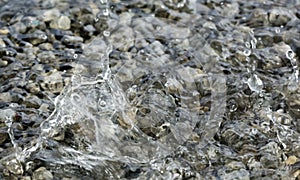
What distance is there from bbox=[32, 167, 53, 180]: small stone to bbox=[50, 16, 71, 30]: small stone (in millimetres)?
1666

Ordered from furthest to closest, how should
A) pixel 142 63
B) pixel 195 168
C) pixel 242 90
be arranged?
pixel 142 63 → pixel 242 90 → pixel 195 168

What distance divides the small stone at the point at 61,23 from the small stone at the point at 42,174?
5.47 ft

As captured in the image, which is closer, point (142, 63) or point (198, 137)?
point (198, 137)

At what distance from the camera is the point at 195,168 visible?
3.99 meters

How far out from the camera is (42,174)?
395cm

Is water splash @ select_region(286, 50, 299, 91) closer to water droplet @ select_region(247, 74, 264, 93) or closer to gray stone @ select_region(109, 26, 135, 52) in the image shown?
water droplet @ select_region(247, 74, 264, 93)

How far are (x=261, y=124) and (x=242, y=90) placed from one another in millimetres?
374

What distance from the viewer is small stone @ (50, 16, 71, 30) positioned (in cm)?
532

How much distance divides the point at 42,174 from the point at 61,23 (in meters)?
1.76

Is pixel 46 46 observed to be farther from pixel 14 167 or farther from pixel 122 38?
pixel 14 167

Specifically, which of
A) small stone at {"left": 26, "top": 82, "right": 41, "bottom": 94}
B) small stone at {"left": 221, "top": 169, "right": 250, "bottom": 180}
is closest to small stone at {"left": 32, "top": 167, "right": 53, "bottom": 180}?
small stone at {"left": 26, "top": 82, "right": 41, "bottom": 94}

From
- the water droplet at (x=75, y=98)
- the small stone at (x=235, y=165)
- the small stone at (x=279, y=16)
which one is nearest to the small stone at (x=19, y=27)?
the water droplet at (x=75, y=98)

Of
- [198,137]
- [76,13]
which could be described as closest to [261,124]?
[198,137]

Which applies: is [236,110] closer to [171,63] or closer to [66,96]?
[171,63]
